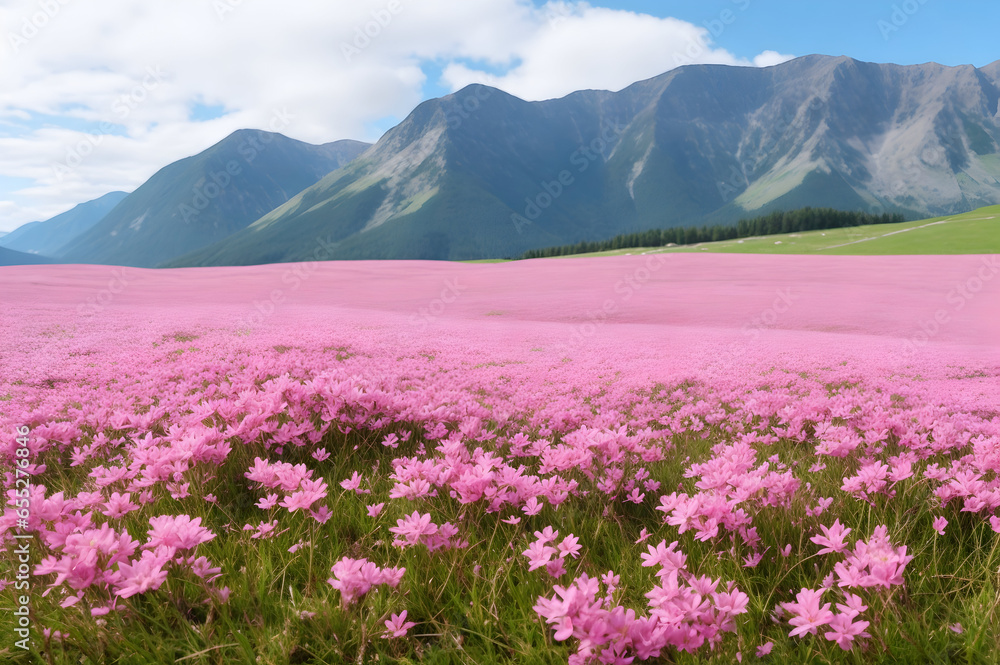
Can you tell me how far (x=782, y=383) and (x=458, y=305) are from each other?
756 inches

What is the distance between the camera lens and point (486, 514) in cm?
298

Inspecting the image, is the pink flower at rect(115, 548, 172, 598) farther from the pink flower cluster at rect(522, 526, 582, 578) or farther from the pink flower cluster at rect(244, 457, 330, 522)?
the pink flower cluster at rect(522, 526, 582, 578)

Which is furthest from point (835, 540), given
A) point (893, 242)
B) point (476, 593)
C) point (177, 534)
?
point (893, 242)

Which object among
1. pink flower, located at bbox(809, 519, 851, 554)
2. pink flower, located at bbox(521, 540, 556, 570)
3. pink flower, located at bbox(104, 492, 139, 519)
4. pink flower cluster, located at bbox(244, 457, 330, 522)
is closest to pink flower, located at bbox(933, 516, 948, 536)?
pink flower, located at bbox(809, 519, 851, 554)

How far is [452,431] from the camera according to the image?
16.6 feet

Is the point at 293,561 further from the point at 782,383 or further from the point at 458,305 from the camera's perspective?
the point at 458,305

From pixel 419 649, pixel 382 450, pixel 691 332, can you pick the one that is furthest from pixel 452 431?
pixel 691 332

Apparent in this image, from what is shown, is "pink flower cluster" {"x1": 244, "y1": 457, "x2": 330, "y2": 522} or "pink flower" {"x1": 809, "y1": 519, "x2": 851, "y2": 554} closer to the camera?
"pink flower" {"x1": 809, "y1": 519, "x2": 851, "y2": 554}

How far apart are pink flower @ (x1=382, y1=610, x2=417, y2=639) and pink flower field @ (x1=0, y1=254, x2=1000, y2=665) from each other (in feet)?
0.09

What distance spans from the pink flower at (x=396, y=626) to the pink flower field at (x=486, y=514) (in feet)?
0.09

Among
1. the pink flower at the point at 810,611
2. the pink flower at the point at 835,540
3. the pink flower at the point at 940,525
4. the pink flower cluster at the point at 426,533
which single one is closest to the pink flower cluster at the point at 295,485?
the pink flower cluster at the point at 426,533

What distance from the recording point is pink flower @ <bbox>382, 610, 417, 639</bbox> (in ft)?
6.20

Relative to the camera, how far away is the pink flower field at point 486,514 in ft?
6.13

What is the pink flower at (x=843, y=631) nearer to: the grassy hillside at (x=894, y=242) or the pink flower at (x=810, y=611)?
the pink flower at (x=810, y=611)
